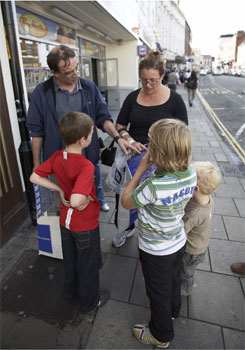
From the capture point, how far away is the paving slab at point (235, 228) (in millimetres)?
2920

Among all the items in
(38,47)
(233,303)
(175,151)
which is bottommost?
(233,303)

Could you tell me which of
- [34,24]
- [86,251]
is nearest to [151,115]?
[86,251]

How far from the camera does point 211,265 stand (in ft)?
8.21

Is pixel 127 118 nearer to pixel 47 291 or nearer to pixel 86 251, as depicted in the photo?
pixel 86 251

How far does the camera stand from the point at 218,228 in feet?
10.2

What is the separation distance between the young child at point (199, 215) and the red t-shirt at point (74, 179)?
2.36ft

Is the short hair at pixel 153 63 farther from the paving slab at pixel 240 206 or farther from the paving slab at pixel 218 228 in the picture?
the paving slab at pixel 240 206

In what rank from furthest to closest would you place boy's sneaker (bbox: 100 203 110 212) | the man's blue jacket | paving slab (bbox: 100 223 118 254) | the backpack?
the backpack
boy's sneaker (bbox: 100 203 110 212)
paving slab (bbox: 100 223 118 254)
the man's blue jacket

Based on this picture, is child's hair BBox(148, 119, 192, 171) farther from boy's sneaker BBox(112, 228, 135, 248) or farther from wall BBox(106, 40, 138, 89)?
wall BBox(106, 40, 138, 89)

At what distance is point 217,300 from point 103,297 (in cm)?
100

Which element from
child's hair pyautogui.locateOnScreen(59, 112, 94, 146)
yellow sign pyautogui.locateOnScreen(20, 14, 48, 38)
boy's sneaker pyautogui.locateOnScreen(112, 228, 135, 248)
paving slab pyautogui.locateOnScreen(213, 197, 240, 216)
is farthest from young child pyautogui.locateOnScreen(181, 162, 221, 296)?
yellow sign pyautogui.locateOnScreen(20, 14, 48, 38)

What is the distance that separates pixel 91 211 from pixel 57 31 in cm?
646

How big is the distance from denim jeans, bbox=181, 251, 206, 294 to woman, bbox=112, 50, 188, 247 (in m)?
0.97

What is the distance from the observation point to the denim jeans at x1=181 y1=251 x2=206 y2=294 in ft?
6.42
